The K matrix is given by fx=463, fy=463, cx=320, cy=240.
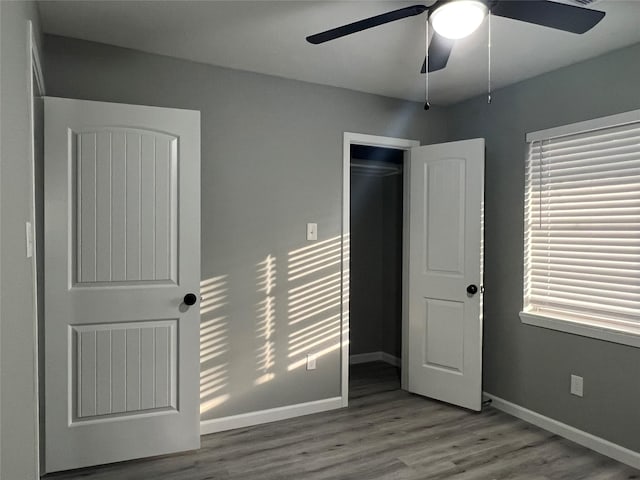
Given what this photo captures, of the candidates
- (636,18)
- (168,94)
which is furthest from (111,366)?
(636,18)

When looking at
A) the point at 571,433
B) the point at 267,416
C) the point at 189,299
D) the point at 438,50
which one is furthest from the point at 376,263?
the point at 438,50

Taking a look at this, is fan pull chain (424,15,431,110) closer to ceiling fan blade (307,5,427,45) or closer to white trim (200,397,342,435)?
ceiling fan blade (307,5,427,45)

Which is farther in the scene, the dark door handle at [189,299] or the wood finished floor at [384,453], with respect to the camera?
the dark door handle at [189,299]

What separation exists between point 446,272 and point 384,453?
1.43 metres

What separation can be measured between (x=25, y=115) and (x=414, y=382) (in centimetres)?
325

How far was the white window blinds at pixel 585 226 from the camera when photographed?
2.73 m

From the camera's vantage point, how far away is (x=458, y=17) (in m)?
1.84

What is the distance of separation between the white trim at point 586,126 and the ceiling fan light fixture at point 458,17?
142 cm

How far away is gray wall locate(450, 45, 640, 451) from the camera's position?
2744 mm

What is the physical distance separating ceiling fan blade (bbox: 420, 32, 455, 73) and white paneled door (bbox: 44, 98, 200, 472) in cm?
139

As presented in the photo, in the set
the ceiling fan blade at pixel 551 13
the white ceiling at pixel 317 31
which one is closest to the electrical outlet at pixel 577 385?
the white ceiling at pixel 317 31

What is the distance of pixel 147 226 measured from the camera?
2672 mm

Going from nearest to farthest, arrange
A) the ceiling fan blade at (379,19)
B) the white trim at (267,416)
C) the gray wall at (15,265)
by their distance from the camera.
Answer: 1. the gray wall at (15,265)
2. the ceiling fan blade at (379,19)
3. the white trim at (267,416)

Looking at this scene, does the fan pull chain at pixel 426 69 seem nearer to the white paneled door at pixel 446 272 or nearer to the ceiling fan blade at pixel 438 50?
the ceiling fan blade at pixel 438 50
